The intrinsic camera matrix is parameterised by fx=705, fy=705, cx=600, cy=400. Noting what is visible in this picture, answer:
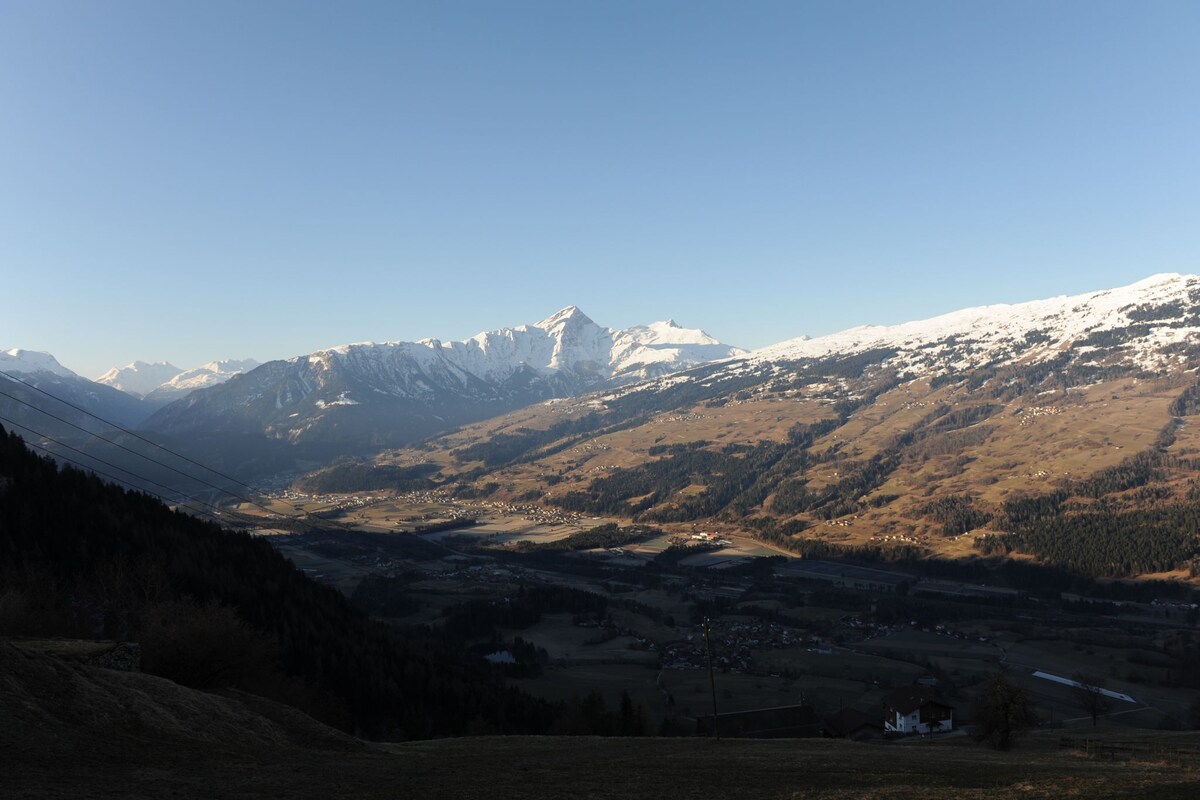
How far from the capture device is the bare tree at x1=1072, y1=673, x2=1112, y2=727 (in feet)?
287

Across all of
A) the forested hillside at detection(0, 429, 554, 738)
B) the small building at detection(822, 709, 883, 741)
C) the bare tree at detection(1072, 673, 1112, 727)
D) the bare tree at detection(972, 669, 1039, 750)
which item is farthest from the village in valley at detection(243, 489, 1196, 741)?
the forested hillside at detection(0, 429, 554, 738)

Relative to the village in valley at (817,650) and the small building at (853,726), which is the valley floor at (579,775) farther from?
the small building at (853,726)

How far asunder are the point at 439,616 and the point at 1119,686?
5323 inches

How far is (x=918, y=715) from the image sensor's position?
92125 mm

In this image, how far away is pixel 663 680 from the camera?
12125 centimetres

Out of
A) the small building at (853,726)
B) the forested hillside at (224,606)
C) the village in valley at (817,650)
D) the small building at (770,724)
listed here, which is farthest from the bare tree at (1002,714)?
the forested hillside at (224,606)

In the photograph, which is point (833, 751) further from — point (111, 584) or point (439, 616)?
point (439, 616)

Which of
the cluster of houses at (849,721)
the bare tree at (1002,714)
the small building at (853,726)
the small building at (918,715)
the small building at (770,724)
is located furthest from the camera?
the small building at (918,715)

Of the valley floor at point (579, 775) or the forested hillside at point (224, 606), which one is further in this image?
the forested hillside at point (224, 606)

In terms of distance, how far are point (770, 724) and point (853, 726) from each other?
1293cm

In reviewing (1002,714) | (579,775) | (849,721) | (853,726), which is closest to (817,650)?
(849,721)

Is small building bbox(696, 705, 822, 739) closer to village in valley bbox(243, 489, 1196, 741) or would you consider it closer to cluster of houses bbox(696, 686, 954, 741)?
cluster of houses bbox(696, 686, 954, 741)

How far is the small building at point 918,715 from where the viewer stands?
91.3 metres

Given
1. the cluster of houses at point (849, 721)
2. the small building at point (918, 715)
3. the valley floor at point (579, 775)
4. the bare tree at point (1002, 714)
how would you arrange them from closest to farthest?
the valley floor at point (579, 775), the bare tree at point (1002, 714), the cluster of houses at point (849, 721), the small building at point (918, 715)
